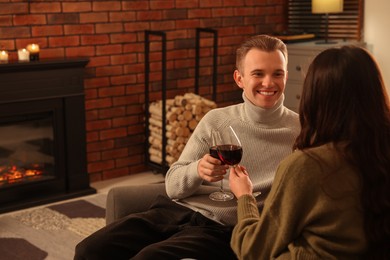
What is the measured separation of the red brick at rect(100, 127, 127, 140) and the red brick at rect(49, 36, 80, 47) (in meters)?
0.67

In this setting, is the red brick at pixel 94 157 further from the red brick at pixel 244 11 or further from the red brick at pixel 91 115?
the red brick at pixel 244 11

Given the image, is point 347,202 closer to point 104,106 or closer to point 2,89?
point 2,89

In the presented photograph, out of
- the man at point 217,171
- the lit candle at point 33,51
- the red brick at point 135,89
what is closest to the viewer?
the man at point 217,171

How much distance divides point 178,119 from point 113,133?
0.49m

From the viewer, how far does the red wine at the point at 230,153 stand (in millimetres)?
1960

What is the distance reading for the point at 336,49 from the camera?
1.60 meters

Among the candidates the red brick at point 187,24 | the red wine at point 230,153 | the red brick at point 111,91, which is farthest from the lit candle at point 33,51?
the red wine at point 230,153

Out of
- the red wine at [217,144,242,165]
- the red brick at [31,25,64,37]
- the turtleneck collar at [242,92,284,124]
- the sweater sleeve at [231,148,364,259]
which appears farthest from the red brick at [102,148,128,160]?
the sweater sleeve at [231,148,364,259]

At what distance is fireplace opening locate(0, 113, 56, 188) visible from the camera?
4027 mm

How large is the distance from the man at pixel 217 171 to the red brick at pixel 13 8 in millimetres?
2137

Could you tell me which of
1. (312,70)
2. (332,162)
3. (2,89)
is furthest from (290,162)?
(2,89)

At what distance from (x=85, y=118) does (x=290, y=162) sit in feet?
9.82

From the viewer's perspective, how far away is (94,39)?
441 cm

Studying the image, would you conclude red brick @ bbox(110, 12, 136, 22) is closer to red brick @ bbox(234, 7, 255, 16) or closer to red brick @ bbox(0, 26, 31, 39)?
red brick @ bbox(0, 26, 31, 39)
